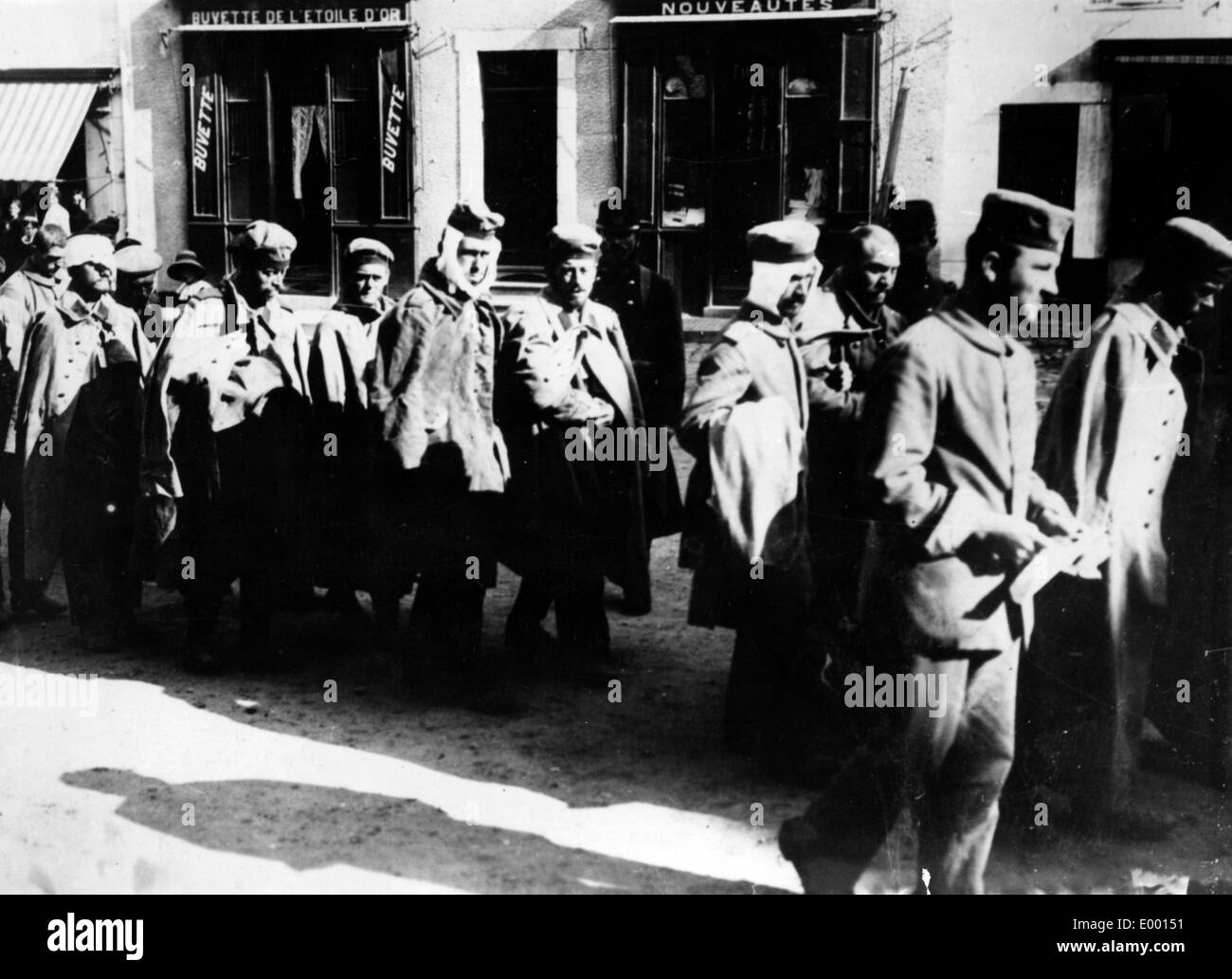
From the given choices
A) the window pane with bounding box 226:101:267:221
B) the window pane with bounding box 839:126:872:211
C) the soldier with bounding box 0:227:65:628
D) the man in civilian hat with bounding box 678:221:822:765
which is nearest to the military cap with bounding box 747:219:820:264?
the man in civilian hat with bounding box 678:221:822:765

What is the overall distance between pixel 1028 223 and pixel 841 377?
0.88m

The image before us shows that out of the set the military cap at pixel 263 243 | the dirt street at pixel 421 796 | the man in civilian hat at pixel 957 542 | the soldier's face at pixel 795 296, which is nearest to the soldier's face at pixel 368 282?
the military cap at pixel 263 243

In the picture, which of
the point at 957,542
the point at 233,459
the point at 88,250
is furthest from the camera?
the point at 88,250

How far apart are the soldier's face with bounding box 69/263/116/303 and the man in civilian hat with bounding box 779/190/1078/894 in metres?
3.64

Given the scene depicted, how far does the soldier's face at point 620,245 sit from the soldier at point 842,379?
0.90m

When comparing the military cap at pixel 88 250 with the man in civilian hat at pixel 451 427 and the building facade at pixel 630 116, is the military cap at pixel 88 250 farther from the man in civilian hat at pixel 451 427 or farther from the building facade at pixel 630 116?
the man in civilian hat at pixel 451 427

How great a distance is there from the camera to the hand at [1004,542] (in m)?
3.84

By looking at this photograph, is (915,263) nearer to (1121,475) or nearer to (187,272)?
(1121,475)

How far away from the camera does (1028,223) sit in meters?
3.94

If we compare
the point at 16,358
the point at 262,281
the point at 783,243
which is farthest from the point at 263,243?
the point at 783,243

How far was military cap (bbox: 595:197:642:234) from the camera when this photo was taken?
5172 mm

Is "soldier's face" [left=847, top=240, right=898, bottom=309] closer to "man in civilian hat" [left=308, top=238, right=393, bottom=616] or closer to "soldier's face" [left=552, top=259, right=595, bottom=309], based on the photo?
"soldier's face" [left=552, top=259, right=595, bottom=309]
